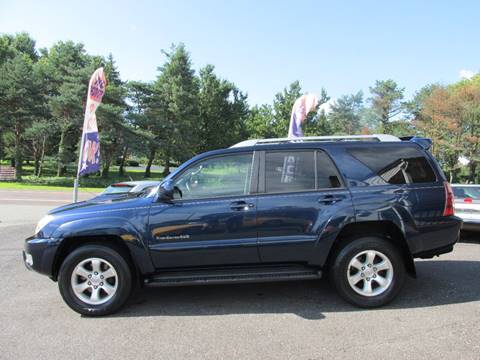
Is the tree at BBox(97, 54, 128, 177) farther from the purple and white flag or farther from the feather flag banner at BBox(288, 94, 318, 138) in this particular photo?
the purple and white flag

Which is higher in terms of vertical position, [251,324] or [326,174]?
[326,174]

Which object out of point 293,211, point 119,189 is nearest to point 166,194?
point 293,211

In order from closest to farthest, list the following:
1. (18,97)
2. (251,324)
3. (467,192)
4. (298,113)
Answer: (251,324), (467,192), (298,113), (18,97)

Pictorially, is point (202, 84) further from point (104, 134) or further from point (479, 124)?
point (479, 124)

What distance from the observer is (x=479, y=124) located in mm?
36969

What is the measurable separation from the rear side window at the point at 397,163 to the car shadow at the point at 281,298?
1440mm

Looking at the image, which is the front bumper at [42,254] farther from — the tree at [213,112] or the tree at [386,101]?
the tree at [386,101]

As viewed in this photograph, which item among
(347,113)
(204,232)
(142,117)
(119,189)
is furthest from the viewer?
(347,113)

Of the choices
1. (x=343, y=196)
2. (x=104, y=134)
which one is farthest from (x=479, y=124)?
(x=343, y=196)

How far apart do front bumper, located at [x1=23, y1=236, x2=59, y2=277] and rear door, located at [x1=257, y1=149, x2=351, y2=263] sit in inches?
90.3

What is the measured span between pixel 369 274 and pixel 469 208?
4.85 meters

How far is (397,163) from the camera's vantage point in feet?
14.2

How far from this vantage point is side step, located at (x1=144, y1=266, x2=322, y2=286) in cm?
403

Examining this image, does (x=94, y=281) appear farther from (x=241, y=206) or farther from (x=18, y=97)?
(x=18, y=97)
